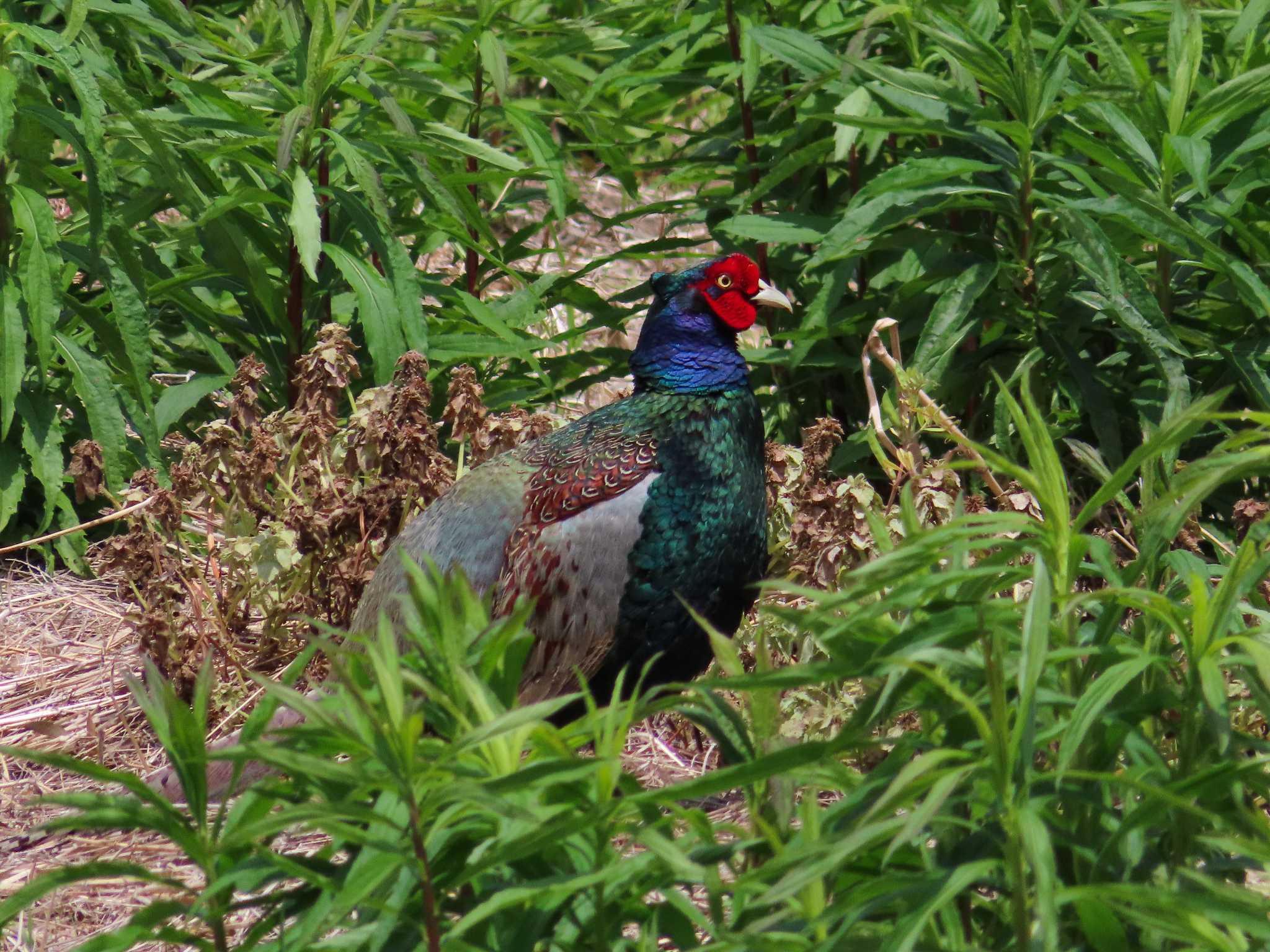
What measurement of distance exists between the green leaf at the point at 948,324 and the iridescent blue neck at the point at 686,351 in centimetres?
43

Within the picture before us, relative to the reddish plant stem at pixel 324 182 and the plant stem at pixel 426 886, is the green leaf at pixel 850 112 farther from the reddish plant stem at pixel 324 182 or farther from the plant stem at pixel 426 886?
the plant stem at pixel 426 886

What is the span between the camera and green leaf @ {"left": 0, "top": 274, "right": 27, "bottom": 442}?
369 centimetres

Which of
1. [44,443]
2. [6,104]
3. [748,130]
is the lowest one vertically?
[44,443]

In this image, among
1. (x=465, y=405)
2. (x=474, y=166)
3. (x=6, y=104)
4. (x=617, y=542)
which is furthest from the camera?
(x=474, y=166)

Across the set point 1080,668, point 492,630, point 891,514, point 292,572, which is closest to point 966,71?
point 891,514

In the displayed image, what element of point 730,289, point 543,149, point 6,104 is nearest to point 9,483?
point 6,104

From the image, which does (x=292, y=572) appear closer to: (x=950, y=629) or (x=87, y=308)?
(x=87, y=308)

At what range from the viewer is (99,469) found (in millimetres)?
3824

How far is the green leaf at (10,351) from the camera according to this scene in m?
3.69

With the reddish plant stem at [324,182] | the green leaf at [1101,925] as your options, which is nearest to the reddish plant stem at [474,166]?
the reddish plant stem at [324,182]

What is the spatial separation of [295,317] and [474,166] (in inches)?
41.3

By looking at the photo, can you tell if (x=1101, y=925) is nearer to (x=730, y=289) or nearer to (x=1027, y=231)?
(x=730, y=289)

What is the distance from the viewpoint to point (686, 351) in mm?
3592

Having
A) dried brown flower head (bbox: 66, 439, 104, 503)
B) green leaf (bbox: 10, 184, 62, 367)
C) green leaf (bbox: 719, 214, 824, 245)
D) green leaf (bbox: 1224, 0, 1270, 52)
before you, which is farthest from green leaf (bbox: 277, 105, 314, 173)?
green leaf (bbox: 1224, 0, 1270, 52)
